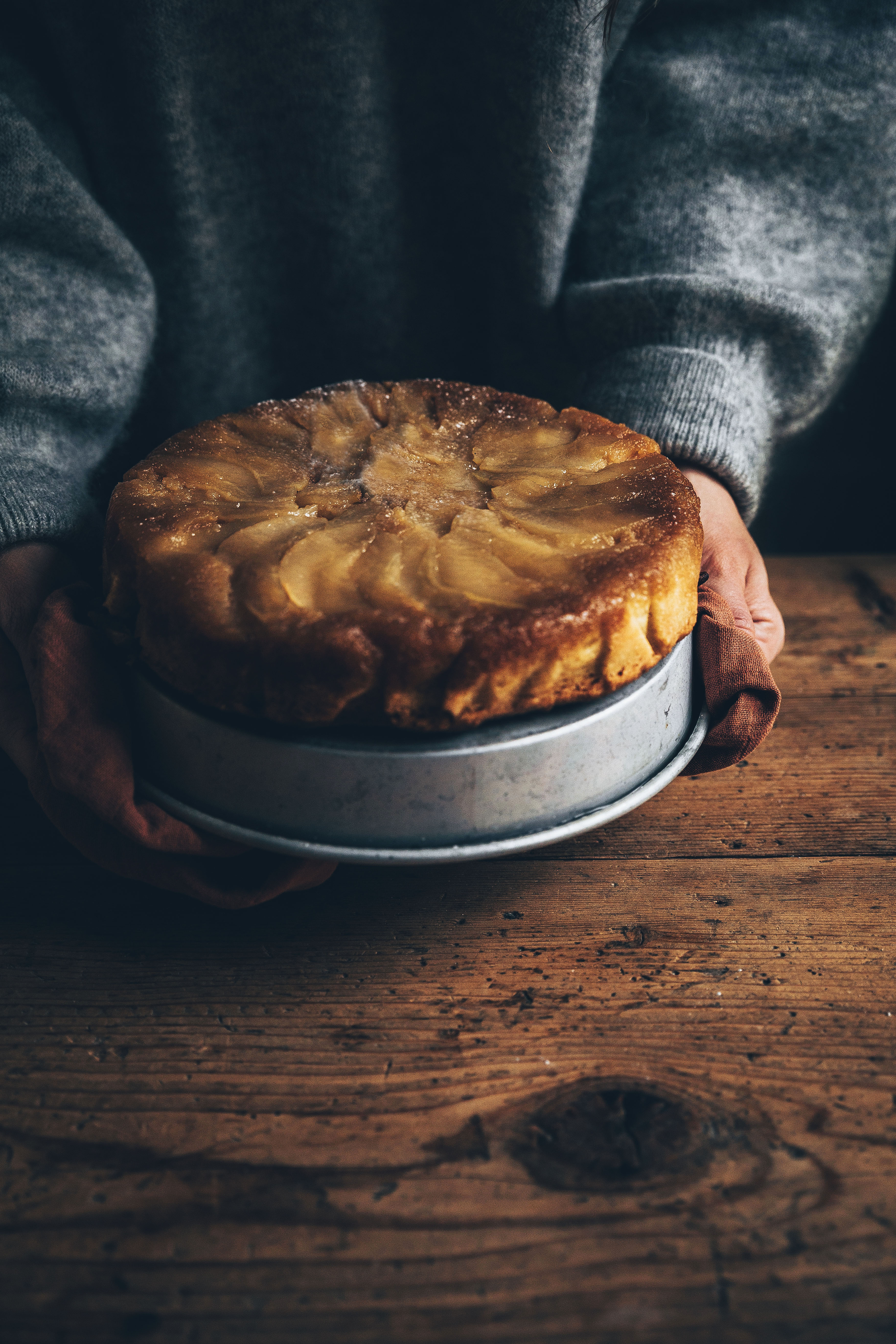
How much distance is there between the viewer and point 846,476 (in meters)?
2.22

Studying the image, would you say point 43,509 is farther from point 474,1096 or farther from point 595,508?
point 474,1096

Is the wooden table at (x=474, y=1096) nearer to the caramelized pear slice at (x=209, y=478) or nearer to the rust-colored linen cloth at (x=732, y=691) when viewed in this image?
the rust-colored linen cloth at (x=732, y=691)

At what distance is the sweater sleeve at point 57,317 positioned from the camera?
1.36m

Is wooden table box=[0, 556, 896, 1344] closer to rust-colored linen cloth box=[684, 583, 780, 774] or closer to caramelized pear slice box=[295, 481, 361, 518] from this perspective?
rust-colored linen cloth box=[684, 583, 780, 774]

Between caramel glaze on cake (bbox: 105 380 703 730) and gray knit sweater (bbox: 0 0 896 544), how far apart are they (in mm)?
263

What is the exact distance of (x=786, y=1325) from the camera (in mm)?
717

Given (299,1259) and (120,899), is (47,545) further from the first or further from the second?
(299,1259)

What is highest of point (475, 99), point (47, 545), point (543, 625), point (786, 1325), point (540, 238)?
point (475, 99)

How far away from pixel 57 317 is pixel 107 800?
0.87 m

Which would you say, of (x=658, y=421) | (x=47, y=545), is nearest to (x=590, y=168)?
(x=658, y=421)

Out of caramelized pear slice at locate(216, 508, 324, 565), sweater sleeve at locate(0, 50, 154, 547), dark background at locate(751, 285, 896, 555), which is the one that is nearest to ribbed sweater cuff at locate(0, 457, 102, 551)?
sweater sleeve at locate(0, 50, 154, 547)

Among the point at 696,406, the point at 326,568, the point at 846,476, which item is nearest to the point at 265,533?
the point at 326,568

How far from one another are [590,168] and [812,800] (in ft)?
4.21

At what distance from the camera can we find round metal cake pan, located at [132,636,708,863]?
0.93 m
